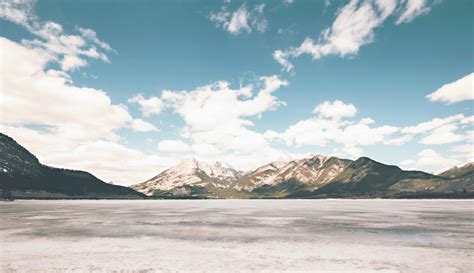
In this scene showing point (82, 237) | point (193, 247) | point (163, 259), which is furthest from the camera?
point (82, 237)

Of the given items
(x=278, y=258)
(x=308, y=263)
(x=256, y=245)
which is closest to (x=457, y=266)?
(x=308, y=263)

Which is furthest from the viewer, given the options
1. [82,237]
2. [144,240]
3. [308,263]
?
[82,237]

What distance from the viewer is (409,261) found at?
66.0ft

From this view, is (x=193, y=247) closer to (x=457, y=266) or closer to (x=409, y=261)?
(x=409, y=261)

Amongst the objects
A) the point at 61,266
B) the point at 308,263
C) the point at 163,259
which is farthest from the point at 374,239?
the point at 61,266

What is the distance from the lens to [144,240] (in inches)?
1158

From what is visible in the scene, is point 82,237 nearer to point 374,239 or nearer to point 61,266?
point 61,266

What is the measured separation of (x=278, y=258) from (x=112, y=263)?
1032 centimetres

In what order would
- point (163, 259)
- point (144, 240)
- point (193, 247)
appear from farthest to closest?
point (144, 240), point (193, 247), point (163, 259)

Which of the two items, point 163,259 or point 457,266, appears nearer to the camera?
point 457,266

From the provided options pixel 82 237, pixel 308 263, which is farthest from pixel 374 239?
pixel 82 237

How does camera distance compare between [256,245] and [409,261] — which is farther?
[256,245]

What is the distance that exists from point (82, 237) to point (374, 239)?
2724cm

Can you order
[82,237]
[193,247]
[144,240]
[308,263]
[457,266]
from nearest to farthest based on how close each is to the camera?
1. [457,266]
2. [308,263]
3. [193,247]
4. [144,240]
5. [82,237]
